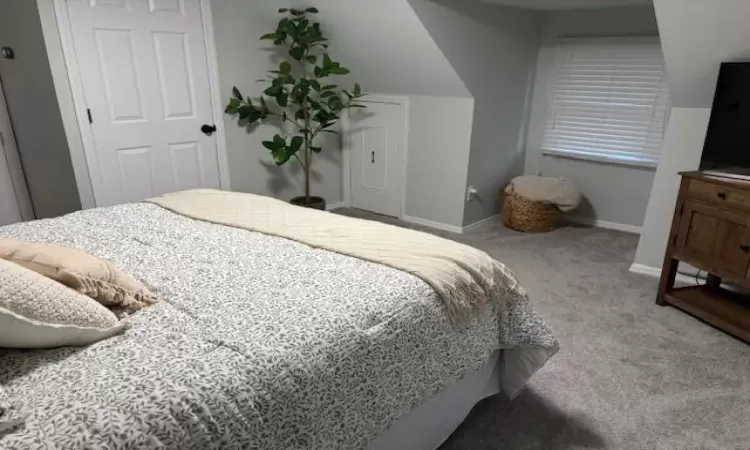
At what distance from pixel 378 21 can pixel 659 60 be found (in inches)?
86.3

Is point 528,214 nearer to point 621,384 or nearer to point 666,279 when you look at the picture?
point 666,279

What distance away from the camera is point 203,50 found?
11.1 ft

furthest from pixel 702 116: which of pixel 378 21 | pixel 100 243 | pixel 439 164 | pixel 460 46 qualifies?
pixel 100 243

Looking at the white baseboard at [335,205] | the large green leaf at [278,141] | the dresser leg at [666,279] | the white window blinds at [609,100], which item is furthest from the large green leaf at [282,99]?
the dresser leg at [666,279]

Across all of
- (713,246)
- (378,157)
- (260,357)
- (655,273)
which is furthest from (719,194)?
(378,157)

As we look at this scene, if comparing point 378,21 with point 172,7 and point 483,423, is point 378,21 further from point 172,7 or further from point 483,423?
point 483,423

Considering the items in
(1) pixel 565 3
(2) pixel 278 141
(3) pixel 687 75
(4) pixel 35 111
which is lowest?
(2) pixel 278 141

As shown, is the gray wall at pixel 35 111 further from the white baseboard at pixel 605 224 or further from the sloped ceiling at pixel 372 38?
the white baseboard at pixel 605 224

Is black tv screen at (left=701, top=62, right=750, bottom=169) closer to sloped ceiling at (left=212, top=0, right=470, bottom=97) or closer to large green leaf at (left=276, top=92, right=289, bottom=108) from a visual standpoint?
sloped ceiling at (left=212, top=0, right=470, bottom=97)

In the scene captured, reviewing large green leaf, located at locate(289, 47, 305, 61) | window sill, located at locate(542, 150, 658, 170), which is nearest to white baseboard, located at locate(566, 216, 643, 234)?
window sill, located at locate(542, 150, 658, 170)

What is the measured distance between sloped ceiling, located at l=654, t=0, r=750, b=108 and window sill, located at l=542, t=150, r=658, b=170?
47.1 inches

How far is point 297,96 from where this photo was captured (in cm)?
364

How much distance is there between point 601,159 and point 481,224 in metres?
1.17

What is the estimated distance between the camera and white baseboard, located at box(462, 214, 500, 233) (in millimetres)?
4020
